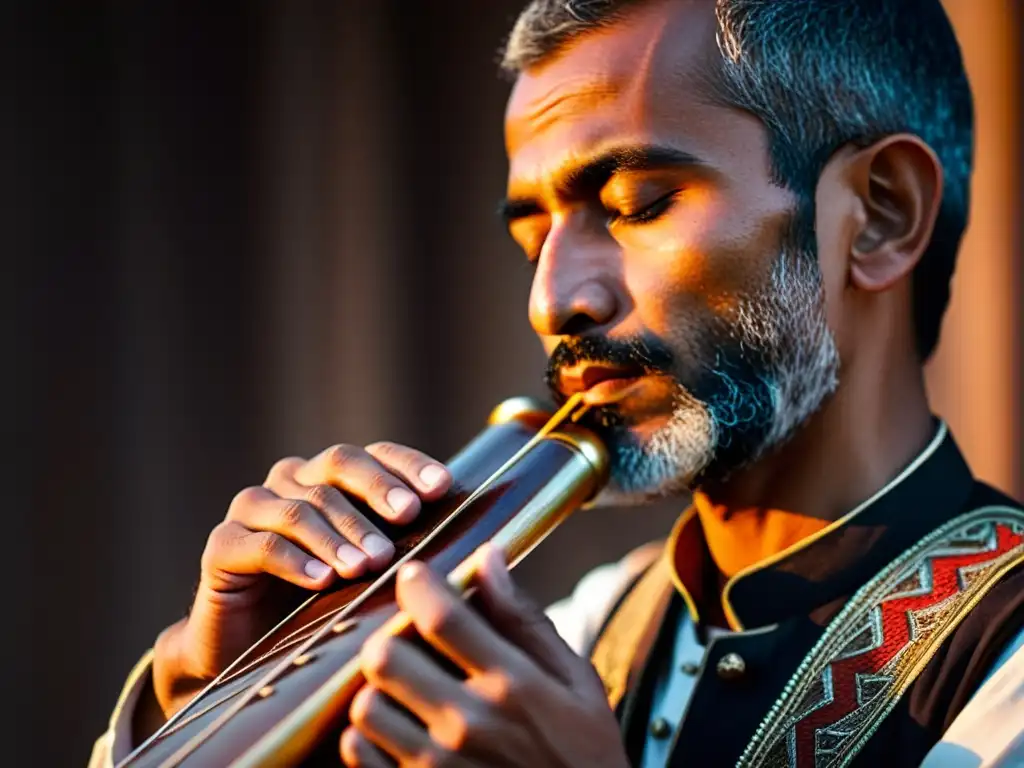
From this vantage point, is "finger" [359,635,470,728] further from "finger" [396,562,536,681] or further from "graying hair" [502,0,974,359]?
"graying hair" [502,0,974,359]

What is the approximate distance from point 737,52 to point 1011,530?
47 cm

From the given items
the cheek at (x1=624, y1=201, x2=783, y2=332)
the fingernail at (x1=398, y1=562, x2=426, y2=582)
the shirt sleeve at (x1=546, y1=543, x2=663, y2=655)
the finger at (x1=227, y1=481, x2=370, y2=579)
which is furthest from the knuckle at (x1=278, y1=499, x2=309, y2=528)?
the shirt sleeve at (x1=546, y1=543, x2=663, y2=655)

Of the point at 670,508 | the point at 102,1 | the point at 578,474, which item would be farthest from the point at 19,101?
the point at 578,474

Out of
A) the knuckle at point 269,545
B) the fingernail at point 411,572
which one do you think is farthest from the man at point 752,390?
the fingernail at point 411,572

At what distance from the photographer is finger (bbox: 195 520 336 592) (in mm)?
856

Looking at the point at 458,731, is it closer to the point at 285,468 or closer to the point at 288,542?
the point at 288,542

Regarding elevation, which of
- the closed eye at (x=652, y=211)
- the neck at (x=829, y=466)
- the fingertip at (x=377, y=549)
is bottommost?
the neck at (x=829, y=466)

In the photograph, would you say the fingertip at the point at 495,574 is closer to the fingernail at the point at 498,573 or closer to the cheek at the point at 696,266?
the fingernail at the point at 498,573

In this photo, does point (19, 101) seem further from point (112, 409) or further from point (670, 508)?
point (670, 508)

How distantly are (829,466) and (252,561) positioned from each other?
518 millimetres

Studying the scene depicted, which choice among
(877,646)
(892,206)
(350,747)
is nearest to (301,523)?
(350,747)

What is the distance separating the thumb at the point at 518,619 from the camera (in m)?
0.72

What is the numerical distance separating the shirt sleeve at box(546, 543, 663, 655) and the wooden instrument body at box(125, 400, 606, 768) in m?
0.38

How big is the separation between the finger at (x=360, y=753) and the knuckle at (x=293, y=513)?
8.4 inches
